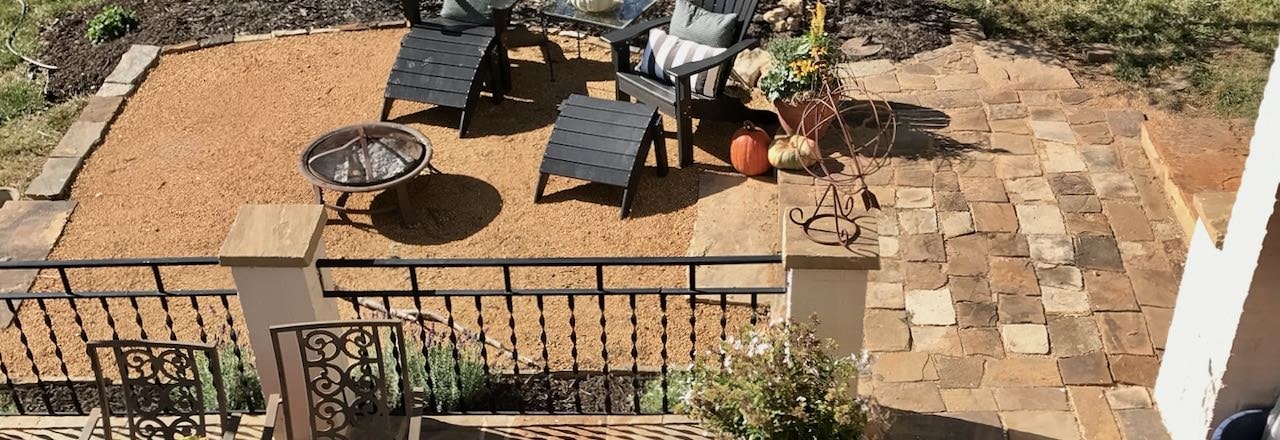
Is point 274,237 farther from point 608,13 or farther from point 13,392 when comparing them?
point 608,13

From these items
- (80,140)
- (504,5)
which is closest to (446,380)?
(504,5)

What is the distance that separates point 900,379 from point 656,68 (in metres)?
2.69

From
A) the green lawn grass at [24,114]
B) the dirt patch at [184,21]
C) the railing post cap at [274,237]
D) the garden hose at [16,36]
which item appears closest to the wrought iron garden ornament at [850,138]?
the railing post cap at [274,237]

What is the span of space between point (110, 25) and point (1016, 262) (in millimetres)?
6343

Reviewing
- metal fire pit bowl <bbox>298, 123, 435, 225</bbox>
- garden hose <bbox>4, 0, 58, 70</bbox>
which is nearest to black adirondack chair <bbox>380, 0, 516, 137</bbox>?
metal fire pit bowl <bbox>298, 123, 435, 225</bbox>

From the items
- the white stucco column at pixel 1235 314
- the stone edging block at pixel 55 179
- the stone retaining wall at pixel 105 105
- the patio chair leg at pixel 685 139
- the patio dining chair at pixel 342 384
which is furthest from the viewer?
the stone retaining wall at pixel 105 105

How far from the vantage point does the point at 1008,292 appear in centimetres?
539

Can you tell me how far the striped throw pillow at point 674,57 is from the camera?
22.0 feet

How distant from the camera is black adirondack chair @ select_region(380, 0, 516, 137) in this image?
23.1ft

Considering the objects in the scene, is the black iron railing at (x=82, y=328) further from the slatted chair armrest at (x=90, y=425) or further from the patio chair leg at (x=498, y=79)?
the patio chair leg at (x=498, y=79)

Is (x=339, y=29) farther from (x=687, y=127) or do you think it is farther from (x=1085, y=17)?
(x=1085, y=17)

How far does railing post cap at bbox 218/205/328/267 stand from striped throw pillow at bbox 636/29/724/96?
9.90 feet

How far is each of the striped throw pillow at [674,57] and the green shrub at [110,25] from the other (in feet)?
12.9

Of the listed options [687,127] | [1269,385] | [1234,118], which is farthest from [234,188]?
[1234,118]
